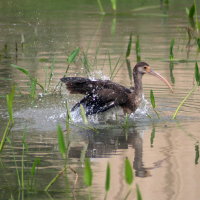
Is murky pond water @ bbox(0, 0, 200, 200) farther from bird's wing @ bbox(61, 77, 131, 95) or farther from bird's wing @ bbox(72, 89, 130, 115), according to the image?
bird's wing @ bbox(61, 77, 131, 95)

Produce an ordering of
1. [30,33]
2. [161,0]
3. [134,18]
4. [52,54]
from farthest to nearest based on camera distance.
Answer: [161,0], [134,18], [30,33], [52,54]

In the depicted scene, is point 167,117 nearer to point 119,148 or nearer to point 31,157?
point 119,148

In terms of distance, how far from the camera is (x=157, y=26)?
2003 cm

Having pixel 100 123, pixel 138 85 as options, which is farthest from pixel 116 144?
pixel 138 85

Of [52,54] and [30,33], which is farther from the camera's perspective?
[30,33]

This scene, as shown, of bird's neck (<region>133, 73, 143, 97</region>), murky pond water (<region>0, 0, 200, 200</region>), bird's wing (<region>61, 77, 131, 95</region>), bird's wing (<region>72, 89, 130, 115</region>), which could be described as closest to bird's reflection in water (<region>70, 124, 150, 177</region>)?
murky pond water (<region>0, 0, 200, 200</region>)

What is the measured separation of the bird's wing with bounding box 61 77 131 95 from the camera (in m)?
10.5

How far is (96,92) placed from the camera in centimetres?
1053

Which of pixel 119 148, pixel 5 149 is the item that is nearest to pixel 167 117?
pixel 119 148

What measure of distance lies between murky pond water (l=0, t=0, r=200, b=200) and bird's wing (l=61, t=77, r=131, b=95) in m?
0.38

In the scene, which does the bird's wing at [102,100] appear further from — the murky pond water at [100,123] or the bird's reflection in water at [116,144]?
the bird's reflection in water at [116,144]

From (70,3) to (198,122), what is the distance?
1503 centimetres

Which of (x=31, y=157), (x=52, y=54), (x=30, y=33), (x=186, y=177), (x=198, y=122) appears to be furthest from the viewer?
(x=30, y=33)

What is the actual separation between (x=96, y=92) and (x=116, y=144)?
1654 millimetres
